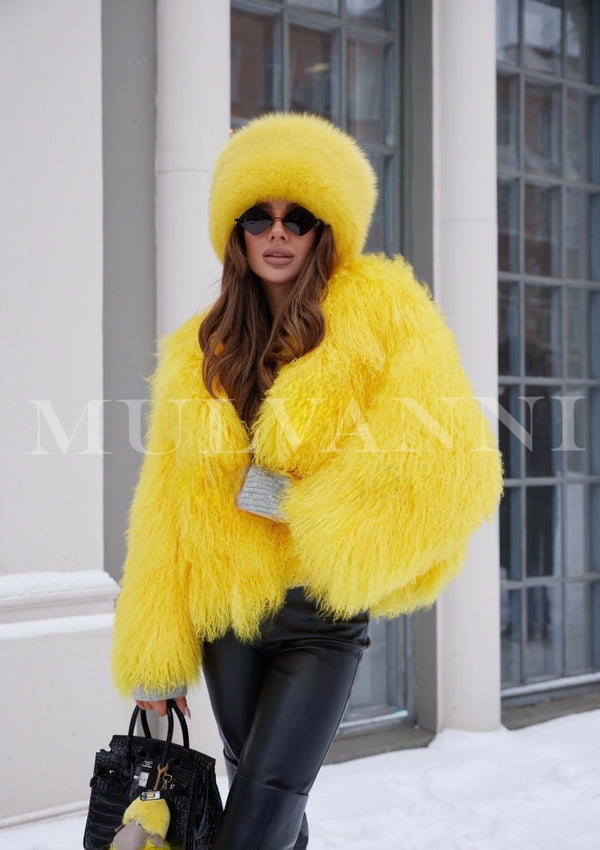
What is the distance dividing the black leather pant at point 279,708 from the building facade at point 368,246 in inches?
50.0

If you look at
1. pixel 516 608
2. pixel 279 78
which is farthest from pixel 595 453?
pixel 279 78

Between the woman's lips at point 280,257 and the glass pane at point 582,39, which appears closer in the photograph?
the woman's lips at point 280,257

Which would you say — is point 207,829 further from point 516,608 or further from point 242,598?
point 516,608

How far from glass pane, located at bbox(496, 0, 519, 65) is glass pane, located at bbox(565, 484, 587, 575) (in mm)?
2352

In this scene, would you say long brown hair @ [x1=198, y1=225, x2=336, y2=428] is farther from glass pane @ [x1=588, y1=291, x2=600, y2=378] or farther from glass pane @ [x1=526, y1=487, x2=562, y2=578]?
glass pane @ [x1=588, y1=291, x2=600, y2=378]

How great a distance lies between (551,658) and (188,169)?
325cm

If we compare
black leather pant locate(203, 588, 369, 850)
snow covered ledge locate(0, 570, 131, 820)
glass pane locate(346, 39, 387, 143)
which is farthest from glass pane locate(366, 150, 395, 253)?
black leather pant locate(203, 588, 369, 850)

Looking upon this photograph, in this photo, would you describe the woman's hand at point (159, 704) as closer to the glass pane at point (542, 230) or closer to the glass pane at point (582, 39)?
the glass pane at point (542, 230)

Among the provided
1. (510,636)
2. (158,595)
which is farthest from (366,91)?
(158,595)

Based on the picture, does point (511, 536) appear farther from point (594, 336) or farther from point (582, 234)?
point (582, 234)

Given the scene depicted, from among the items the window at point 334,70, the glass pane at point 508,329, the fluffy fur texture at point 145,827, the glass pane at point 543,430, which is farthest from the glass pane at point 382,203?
the fluffy fur texture at point 145,827

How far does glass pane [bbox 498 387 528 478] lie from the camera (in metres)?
4.62

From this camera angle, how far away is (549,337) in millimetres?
4816

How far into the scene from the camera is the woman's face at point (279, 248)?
7.08ft
